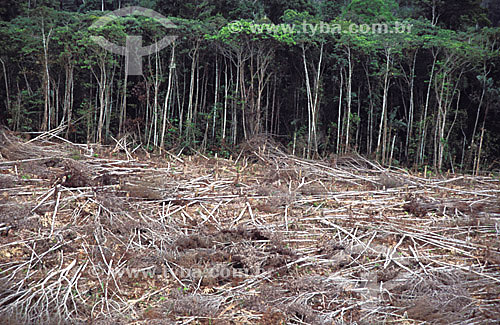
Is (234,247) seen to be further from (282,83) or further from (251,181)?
(282,83)

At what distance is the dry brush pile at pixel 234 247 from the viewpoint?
278 centimetres

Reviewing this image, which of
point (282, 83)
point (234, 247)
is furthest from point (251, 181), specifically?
point (282, 83)

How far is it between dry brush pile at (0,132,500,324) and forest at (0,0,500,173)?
3669 mm

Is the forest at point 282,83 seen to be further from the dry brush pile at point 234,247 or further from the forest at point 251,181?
the dry brush pile at point 234,247

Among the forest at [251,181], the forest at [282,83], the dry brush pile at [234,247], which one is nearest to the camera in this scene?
the dry brush pile at [234,247]

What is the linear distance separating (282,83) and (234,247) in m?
8.15

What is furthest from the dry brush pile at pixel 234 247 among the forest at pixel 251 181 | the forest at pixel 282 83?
the forest at pixel 282 83

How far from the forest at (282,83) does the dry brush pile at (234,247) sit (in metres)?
3.67

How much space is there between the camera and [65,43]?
9211 mm

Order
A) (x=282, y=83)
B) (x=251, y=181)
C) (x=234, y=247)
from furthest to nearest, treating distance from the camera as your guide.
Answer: (x=282, y=83)
(x=251, y=181)
(x=234, y=247)

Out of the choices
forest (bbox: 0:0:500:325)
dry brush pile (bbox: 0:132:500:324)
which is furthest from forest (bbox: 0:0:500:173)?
dry brush pile (bbox: 0:132:500:324)

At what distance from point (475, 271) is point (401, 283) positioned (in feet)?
2.49

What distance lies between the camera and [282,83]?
11180 mm

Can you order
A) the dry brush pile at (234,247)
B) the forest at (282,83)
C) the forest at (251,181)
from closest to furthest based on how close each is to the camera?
the dry brush pile at (234,247) < the forest at (251,181) < the forest at (282,83)
